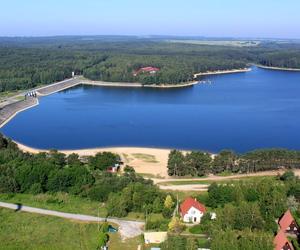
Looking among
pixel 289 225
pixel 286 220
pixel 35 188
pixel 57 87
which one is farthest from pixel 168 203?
pixel 57 87

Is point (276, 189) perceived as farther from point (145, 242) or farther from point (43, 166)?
point (43, 166)

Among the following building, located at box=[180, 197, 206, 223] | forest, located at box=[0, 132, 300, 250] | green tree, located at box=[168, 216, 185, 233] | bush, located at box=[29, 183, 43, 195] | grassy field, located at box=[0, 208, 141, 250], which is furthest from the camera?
bush, located at box=[29, 183, 43, 195]

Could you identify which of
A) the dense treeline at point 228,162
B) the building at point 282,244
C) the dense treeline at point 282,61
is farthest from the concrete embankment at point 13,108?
the dense treeline at point 282,61

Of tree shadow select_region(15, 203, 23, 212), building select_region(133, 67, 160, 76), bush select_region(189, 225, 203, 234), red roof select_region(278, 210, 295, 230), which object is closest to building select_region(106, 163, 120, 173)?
tree shadow select_region(15, 203, 23, 212)

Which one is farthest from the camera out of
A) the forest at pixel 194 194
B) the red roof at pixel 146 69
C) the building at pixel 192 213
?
the red roof at pixel 146 69

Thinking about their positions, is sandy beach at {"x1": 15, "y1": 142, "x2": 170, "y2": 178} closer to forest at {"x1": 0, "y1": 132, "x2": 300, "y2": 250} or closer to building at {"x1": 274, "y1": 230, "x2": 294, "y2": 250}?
forest at {"x1": 0, "y1": 132, "x2": 300, "y2": 250}

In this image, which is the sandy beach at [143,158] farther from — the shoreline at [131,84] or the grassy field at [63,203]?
the shoreline at [131,84]
